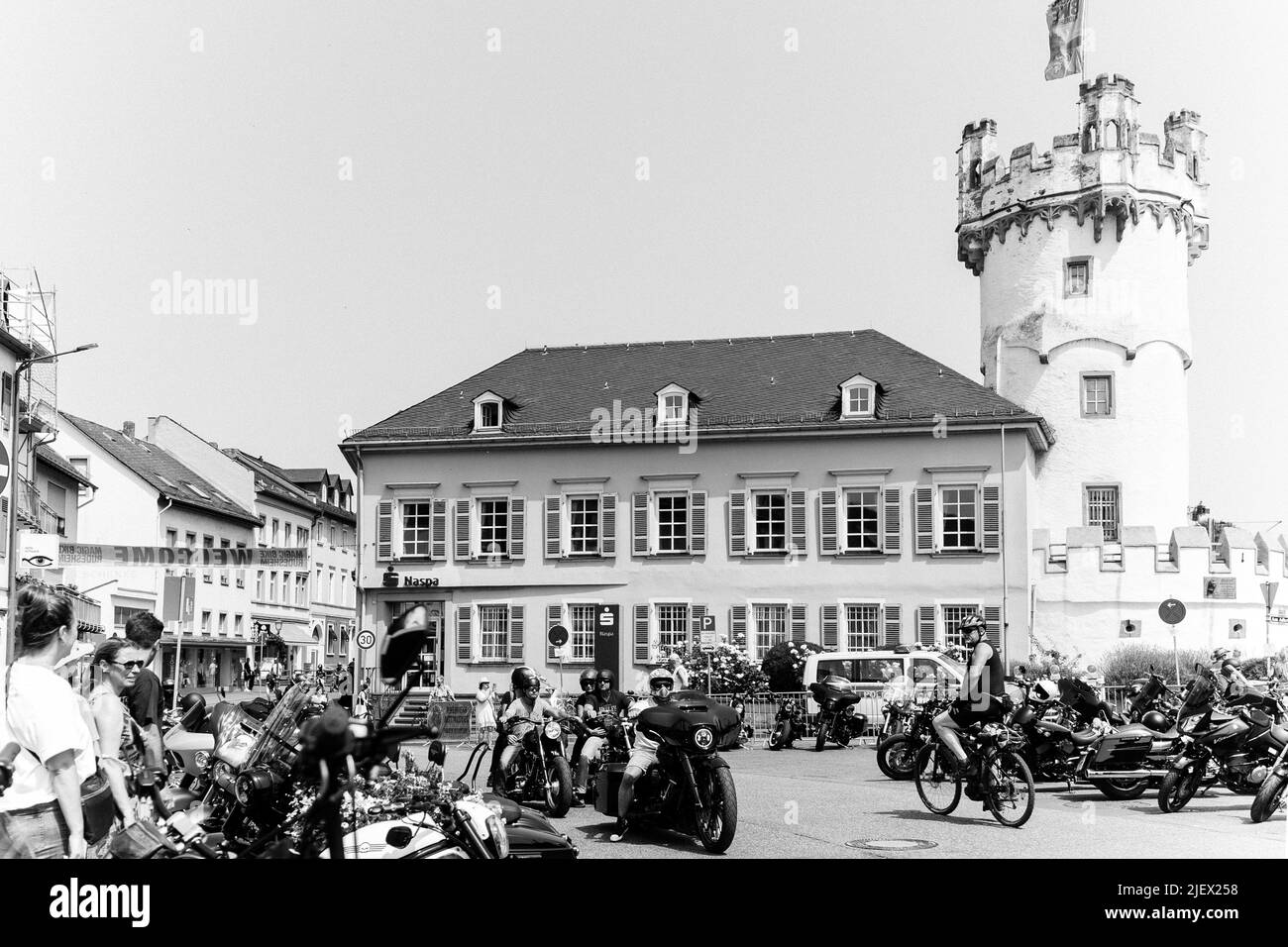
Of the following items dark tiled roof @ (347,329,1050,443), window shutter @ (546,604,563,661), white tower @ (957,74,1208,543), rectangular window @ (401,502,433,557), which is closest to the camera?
dark tiled roof @ (347,329,1050,443)

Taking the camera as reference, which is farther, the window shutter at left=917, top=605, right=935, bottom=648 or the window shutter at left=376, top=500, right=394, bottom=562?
the window shutter at left=376, top=500, right=394, bottom=562

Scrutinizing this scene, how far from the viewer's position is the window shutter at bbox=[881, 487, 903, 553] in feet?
134

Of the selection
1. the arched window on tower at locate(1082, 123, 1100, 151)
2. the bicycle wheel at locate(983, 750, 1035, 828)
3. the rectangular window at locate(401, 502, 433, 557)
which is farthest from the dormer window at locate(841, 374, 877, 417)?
the bicycle wheel at locate(983, 750, 1035, 828)

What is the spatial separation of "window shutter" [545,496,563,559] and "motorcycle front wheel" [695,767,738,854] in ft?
104

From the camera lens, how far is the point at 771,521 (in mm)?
41969

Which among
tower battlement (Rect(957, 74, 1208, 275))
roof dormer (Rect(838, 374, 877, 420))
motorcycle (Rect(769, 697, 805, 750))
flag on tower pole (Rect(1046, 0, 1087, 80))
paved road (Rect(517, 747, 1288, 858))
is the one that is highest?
flag on tower pole (Rect(1046, 0, 1087, 80))

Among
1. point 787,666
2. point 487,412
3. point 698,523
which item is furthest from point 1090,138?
point 787,666

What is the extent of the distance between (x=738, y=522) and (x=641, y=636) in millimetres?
4277

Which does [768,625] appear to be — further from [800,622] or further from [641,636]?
[641,636]

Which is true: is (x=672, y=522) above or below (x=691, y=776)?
above

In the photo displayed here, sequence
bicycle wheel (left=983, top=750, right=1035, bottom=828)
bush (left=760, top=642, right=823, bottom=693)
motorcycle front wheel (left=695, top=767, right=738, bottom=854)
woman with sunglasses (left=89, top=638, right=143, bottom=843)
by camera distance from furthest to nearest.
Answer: bush (left=760, top=642, right=823, bottom=693)
bicycle wheel (left=983, top=750, right=1035, bottom=828)
motorcycle front wheel (left=695, top=767, right=738, bottom=854)
woman with sunglasses (left=89, top=638, right=143, bottom=843)

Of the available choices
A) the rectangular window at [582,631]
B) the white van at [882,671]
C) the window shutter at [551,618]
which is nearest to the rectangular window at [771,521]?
the rectangular window at [582,631]
